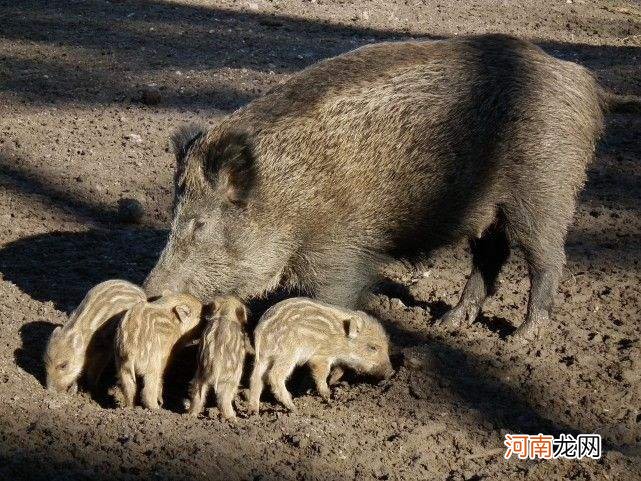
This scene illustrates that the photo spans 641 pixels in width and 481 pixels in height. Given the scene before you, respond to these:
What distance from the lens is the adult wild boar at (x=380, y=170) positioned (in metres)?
5.22

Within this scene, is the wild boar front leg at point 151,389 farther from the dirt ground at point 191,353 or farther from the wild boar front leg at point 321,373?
the wild boar front leg at point 321,373

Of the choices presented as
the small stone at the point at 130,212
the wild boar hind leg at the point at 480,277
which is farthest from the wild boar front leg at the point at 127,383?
the small stone at the point at 130,212

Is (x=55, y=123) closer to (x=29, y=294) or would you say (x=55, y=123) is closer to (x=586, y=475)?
(x=29, y=294)

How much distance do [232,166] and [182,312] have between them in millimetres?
791

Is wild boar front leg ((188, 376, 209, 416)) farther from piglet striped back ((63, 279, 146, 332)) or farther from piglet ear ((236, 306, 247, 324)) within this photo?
piglet striped back ((63, 279, 146, 332))

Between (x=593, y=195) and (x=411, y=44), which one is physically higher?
(x=411, y=44)

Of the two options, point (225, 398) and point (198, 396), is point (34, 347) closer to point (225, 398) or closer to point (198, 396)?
point (198, 396)

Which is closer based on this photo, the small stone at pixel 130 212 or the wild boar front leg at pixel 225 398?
the wild boar front leg at pixel 225 398

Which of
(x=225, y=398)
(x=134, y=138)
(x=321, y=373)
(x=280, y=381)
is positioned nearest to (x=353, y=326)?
(x=321, y=373)

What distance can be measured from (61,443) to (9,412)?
0.38 m

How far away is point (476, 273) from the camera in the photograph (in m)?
5.96

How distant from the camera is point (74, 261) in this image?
20.2 feet

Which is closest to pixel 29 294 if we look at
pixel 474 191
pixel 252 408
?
pixel 252 408

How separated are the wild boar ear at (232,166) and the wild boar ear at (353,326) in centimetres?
84
